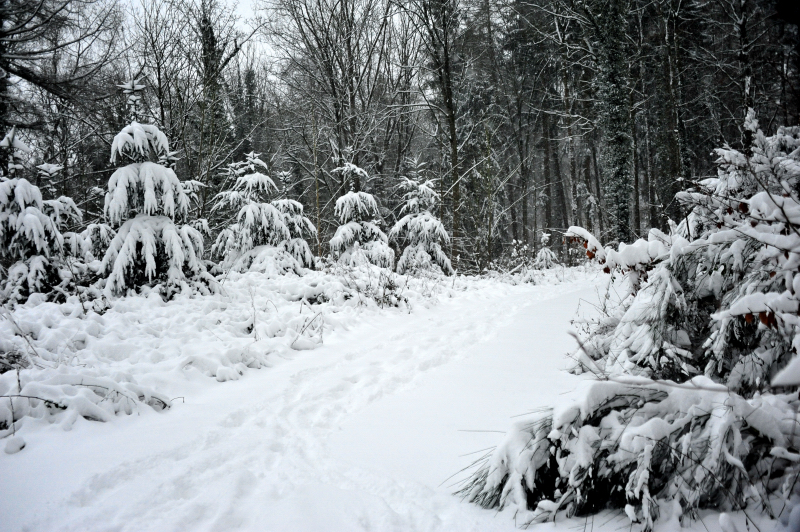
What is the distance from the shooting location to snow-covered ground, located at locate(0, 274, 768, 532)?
189 cm

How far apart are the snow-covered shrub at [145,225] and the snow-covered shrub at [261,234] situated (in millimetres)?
2107

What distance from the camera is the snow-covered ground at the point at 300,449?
1894 mm

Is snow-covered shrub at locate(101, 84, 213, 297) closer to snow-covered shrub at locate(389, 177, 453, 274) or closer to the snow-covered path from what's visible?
the snow-covered path

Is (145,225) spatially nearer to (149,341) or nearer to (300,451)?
(149,341)

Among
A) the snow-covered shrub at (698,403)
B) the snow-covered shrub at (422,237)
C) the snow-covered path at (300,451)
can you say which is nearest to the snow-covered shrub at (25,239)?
the snow-covered path at (300,451)

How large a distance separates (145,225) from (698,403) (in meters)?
7.34

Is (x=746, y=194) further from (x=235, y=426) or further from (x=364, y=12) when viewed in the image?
(x=364, y=12)

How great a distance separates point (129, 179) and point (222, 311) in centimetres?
268

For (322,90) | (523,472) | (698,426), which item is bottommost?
(523,472)

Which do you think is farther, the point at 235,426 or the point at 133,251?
the point at 133,251

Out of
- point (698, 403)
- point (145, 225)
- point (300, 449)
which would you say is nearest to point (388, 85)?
point (145, 225)

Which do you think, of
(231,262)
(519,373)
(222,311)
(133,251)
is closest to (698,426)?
(519,373)

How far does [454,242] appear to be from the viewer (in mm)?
14375

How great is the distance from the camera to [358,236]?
1158 cm
